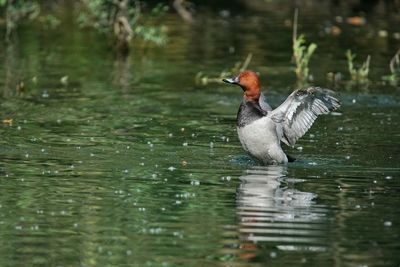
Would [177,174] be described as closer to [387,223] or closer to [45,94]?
[387,223]

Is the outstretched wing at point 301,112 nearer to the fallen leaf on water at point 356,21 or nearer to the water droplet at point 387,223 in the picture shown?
the water droplet at point 387,223

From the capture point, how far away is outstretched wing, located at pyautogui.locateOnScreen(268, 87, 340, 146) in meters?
14.4

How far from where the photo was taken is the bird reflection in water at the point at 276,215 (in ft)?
33.4

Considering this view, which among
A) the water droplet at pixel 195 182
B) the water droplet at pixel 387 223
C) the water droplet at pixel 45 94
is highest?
the water droplet at pixel 387 223

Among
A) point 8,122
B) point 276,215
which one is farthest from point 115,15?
point 276,215

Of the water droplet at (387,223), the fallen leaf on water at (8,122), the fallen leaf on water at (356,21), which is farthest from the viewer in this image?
the fallen leaf on water at (356,21)

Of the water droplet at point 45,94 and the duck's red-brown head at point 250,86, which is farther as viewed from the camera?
the water droplet at point 45,94

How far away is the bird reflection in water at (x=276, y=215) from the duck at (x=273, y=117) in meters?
0.43

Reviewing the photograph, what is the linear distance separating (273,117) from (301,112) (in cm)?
46

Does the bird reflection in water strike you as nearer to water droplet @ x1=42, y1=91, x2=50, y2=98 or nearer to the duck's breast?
the duck's breast

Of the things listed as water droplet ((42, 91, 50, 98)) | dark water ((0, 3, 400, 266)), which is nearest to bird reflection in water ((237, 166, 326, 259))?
dark water ((0, 3, 400, 266))

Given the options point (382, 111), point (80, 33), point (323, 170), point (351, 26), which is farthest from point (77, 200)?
point (351, 26)

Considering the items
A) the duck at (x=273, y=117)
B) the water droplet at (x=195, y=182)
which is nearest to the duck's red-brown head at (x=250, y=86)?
the duck at (x=273, y=117)

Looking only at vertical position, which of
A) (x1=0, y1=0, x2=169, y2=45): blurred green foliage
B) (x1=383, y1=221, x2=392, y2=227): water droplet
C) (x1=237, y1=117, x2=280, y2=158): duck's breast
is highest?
(x1=383, y1=221, x2=392, y2=227): water droplet
